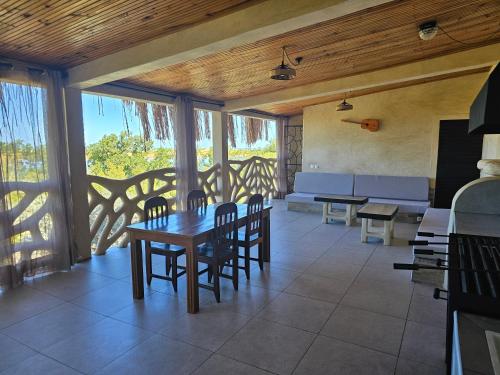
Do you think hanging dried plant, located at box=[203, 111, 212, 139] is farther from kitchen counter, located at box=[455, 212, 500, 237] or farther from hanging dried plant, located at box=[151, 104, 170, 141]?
kitchen counter, located at box=[455, 212, 500, 237]

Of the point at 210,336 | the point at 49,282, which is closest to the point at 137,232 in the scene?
the point at 210,336

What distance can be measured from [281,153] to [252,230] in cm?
599

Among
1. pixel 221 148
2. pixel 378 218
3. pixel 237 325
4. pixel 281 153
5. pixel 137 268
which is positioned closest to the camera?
pixel 237 325

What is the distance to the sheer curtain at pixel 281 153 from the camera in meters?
9.27

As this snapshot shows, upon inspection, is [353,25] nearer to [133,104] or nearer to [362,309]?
[362,309]

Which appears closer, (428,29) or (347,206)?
(428,29)

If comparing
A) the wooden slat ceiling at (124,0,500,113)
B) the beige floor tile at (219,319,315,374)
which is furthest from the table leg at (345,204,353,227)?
the beige floor tile at (219,319,315,374)

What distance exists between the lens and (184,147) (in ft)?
18.2

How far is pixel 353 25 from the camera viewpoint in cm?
334

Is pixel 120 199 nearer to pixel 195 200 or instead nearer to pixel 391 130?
pixel 195 200

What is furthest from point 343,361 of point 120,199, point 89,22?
point 120,199

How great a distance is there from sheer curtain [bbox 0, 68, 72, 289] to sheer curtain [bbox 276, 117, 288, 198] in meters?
6.32

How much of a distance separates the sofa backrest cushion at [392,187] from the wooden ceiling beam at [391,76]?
220cm

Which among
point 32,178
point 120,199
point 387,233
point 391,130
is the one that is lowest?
point 387,233
